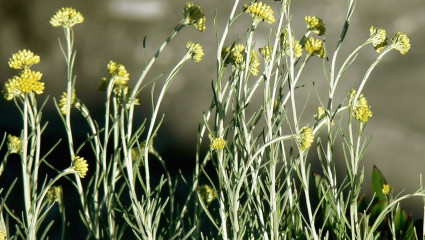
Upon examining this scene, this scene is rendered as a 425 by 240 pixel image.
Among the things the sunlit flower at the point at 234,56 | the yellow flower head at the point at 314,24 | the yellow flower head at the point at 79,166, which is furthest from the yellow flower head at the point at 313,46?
the yellow flower head at the point at 79,166

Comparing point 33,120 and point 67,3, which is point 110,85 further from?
point 67,3

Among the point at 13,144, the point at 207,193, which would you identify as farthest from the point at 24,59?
the point at 207,193

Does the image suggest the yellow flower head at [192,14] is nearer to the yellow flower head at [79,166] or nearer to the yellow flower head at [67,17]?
the yellow flower head at [67,17]

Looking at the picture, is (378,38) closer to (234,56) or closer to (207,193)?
(234,56)

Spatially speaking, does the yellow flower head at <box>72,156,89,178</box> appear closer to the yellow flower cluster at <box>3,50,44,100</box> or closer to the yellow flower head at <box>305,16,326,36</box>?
the yellow flower cluster at <box>3,50,44,100</box>

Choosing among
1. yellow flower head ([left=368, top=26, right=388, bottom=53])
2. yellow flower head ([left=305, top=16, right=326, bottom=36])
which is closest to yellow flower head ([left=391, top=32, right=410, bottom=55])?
yellow flower head ([left=368, top=26, right=388, bottom=53])

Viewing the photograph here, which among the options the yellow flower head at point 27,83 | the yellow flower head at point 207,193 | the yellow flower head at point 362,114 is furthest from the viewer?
the yellow flower head at point 207,193

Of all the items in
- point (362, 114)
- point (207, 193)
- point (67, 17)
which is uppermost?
point (67, 17)

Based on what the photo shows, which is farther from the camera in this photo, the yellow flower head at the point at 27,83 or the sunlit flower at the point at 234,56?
the sunlit flower at the point at 234,56

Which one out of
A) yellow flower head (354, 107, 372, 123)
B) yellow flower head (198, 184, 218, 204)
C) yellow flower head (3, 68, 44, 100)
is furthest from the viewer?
yellow flower head (198, 184, 218, 204)

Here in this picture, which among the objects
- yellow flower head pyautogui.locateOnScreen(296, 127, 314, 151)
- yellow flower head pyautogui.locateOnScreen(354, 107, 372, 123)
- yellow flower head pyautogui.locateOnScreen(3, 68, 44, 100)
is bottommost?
yellow flower head pyautogui.locateOnScreen(296, 127, 314, 151)

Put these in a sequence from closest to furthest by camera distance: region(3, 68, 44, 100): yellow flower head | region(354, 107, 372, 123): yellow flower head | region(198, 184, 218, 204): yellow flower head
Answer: region(3, 68, 44, 100): yellow flower head
region(354, 107, 372, 123): yellow flower head
region(198, 184, 218, 204): yellow flower head

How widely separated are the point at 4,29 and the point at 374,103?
4.15ft

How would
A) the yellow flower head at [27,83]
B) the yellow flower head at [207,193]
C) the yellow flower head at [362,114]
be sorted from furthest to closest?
the yellow flower head at [207,193] → the yellow flower head at [362,114] → the yellow flower head at [27,83]
